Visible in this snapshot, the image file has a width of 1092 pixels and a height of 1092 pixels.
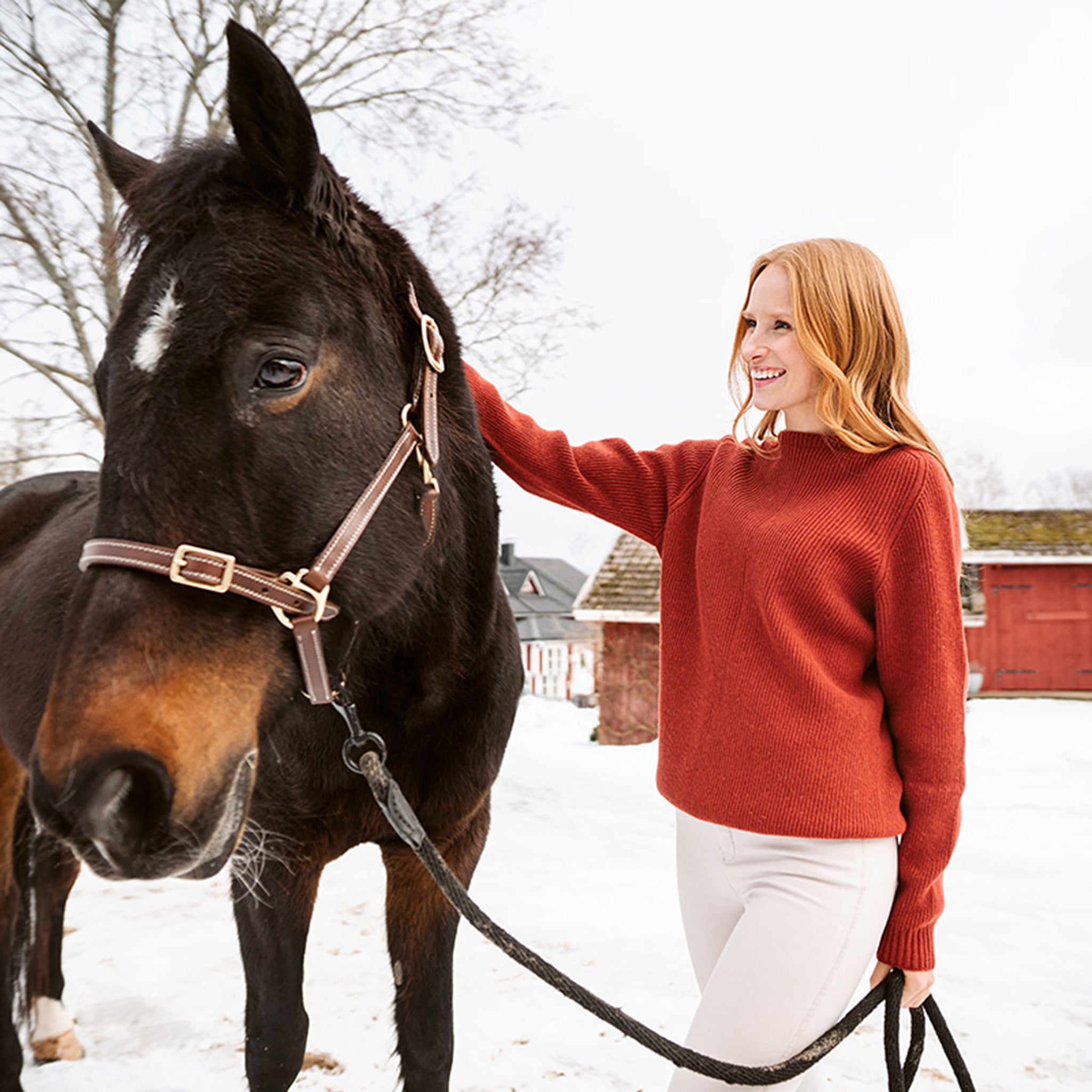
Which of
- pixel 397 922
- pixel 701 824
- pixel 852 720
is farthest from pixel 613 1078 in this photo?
pixel 852 720

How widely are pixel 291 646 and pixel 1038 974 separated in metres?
3.85

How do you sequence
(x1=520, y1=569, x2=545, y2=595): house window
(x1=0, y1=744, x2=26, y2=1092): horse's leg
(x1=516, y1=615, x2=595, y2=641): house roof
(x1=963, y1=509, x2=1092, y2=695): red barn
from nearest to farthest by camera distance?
(x1=0, y1=744, x2=26, y2=1092): horse's leg
(x1=963, y1=509, x2=1092, y2=695): red barn
(x1=516, y1=615, x2=595, y2=641): house roof
(x1=520, y1=569, x2=545, y2=595): house window

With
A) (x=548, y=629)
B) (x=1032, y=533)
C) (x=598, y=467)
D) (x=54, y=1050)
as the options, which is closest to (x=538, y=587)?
(x=548, y=629)

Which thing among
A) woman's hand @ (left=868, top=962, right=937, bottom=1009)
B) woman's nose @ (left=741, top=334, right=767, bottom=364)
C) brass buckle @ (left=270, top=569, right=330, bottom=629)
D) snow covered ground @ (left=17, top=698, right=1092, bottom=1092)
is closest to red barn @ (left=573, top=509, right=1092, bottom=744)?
snow covered ground @ (left=17, top=698, right=1092, bottom=1092)

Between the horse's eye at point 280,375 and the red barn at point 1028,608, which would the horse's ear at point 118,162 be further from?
the red barn at point 1028,608

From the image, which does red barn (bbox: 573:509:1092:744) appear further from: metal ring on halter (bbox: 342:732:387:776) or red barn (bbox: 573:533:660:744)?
metal ring on halter (bbox: 342:732:387:776)

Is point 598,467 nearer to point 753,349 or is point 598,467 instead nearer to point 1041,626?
point 753,349

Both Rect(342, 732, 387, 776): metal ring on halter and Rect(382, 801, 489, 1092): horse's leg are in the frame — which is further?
Rect(382, 801, 489, 1092): horse's leg

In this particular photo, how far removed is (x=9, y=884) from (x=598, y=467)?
254 cm

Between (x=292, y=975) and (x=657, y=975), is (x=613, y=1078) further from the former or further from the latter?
(x=292, y=975)

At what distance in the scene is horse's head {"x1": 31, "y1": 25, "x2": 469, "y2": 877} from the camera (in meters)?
1.10

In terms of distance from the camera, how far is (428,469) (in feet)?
4.91

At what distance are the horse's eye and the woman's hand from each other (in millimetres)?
1509

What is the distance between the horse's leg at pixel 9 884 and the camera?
106 inches
